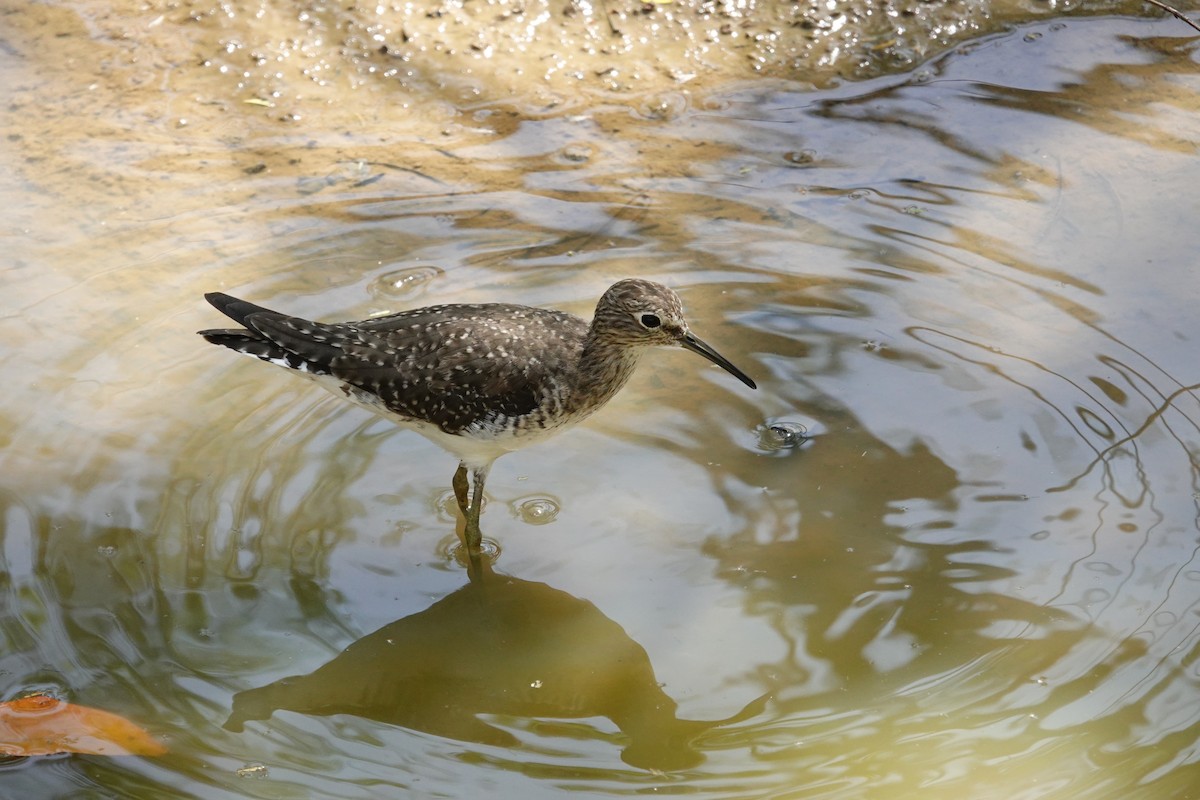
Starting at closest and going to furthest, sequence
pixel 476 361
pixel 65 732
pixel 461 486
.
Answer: pixel 65 732 → pixel 476 361 → pixel 461 486

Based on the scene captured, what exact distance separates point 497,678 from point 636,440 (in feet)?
5.46

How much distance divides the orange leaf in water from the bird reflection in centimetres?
38

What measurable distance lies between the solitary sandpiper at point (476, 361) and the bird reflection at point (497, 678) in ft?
1.73

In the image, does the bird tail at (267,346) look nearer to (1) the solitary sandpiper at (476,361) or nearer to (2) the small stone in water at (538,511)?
(1) the solitary sandpiper at (476,361)

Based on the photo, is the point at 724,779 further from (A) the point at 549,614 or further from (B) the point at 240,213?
(B) the point at 240,213

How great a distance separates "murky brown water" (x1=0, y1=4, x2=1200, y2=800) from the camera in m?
5.27

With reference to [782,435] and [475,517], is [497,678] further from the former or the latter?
[782,435]

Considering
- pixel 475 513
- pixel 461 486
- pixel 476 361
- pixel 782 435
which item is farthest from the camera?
pixel 782 435

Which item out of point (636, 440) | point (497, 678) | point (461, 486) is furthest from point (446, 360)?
point (497, 678)

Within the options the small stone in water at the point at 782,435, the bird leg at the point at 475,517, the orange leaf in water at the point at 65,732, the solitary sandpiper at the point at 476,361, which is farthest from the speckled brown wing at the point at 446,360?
the orange leaf in water at the point at 65,732

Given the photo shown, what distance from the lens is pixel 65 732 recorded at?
5070 millimetres

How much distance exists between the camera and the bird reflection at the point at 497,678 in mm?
5352

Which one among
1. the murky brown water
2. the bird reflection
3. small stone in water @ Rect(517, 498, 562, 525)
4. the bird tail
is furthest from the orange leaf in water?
small stone in water @ Rect(517, 498, 562, 525)

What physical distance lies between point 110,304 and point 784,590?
4.21 metres
